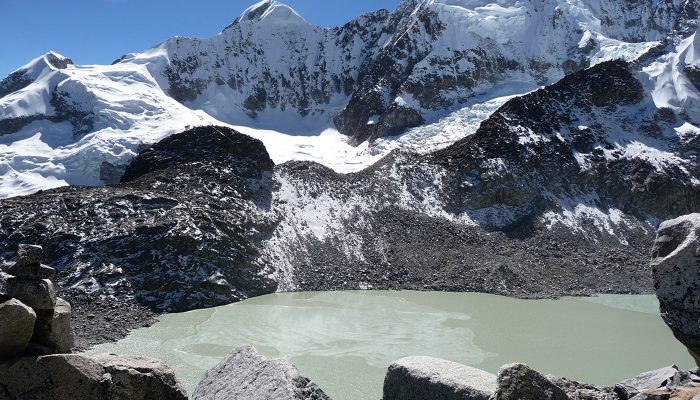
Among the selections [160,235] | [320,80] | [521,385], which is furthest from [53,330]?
[320,80]

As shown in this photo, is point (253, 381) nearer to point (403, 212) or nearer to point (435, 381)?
point (435, 381)

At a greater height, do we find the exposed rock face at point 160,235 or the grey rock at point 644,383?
the exposed rock face at point 160,235

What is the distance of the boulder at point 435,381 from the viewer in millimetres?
9641

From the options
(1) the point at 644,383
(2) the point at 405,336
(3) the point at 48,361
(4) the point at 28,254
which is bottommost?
(2) the point at 405,336

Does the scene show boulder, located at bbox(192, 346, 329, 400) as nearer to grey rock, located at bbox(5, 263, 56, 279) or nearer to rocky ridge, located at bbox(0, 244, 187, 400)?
rocky ridge, located at bbox(0, 244, 187, 400)

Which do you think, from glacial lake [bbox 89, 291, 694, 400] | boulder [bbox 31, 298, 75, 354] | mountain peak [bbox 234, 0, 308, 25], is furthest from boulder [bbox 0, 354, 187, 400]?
mountain peak [bbox 234, 0, 308, 25]

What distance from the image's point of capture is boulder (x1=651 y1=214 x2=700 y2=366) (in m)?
8.13

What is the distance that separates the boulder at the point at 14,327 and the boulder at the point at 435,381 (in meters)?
6.43

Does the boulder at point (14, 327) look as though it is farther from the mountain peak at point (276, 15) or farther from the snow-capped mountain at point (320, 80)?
the mountain peak at point (276, 15)

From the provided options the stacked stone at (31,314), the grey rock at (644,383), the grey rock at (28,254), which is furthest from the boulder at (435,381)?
the grey rock at (28,254)

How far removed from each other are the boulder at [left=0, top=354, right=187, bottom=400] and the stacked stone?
0.38 m

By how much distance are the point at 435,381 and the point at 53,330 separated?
6.17 meters

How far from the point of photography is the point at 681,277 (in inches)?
324

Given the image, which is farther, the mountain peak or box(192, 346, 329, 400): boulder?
the mountain peak
